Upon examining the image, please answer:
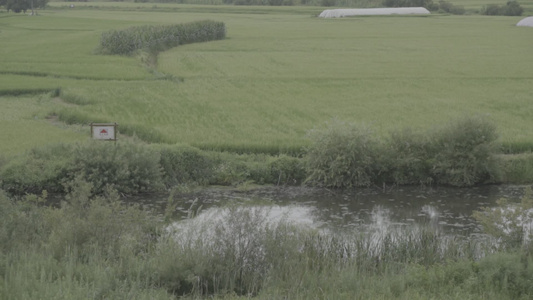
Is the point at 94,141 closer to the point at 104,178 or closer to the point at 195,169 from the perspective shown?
the point at 104,178

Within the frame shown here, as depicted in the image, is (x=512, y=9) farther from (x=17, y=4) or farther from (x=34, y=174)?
(x=34, y=174)

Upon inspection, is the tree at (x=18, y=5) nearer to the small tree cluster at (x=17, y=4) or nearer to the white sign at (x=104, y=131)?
the small tree cluster at (x=17, y=4)

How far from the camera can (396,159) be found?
53.0 feet

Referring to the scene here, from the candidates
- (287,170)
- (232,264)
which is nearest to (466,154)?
(287,170)

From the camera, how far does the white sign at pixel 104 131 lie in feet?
49.9

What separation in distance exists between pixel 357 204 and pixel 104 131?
5.71 meters

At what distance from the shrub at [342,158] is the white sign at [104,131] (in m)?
4.42

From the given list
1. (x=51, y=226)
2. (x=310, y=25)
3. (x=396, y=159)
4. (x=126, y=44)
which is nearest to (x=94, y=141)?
(x=51, y=226)

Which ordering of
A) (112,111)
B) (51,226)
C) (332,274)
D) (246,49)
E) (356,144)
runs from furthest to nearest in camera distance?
(246,49)
(112,111)
(356,144)
(51,226)
(332,274)

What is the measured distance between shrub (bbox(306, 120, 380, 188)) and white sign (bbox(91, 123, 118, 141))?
442 cm

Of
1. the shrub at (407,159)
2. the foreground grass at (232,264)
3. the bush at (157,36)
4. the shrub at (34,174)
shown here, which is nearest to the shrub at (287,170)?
the shrub at (407,159)

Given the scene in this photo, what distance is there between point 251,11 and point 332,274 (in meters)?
99.1

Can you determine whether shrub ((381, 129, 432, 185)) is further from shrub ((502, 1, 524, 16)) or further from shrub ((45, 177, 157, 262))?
shrub ((502, 1, 524, 16))

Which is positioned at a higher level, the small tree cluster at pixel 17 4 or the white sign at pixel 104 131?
the white sign at pixel 104 131
